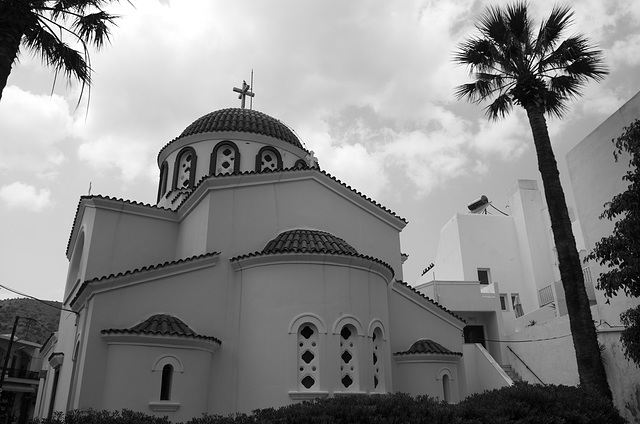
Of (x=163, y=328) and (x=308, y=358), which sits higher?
(x=163, y=328)

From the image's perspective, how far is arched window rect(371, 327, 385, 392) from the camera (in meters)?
11.5

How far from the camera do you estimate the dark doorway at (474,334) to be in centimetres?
2227

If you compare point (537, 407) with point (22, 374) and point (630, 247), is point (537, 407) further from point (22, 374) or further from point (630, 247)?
point (22, 374)

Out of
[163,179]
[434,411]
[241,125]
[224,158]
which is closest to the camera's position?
[434,411]

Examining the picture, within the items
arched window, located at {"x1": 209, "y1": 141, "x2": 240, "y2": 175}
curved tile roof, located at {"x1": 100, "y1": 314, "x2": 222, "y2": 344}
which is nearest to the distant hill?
arched window, located at {"x1": 209, "y1": 141, "x2": 240, "y2": 175}

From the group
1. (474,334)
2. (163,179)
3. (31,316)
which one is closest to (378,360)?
(163,179)

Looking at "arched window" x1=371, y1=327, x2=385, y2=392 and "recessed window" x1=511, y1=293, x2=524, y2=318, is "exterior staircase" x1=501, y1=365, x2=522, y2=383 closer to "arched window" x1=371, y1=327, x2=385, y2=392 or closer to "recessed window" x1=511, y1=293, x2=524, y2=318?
"recessed window" x1=511, y1=293, x2=524, y2=318

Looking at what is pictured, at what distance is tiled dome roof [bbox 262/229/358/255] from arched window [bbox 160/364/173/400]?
3273 millimetres

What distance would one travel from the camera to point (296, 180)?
14.2 meters

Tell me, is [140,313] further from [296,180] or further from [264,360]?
[296,180]

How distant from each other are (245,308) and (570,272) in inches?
284

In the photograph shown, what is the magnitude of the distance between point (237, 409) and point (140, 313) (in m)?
3.03

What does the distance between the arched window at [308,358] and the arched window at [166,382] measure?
2691 millimetres

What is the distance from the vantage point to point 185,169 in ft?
57.9
